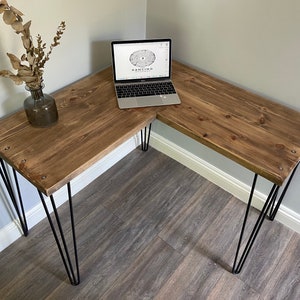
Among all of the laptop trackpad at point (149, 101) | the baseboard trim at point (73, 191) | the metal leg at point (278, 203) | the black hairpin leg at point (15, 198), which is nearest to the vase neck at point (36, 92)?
the black hairpin leg at point (15, 198)

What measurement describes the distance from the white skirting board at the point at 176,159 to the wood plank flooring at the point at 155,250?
0.04 meters

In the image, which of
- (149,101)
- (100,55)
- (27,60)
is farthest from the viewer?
Answer: (100,55)

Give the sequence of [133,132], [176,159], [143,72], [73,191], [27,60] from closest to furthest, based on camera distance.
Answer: [27,60] → [133,132] → [143,72] → [73,191] → [176,159]

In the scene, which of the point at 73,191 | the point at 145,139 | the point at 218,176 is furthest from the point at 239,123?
the point at 73,191

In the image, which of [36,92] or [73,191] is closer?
[36,92]

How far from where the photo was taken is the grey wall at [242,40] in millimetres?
1306

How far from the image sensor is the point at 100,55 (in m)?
1.61

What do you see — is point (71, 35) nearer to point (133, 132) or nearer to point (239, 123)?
point (133, 132)

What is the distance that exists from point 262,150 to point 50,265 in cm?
113

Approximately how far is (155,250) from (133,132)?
0.70 metres

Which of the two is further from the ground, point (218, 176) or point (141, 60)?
point (141, 60)

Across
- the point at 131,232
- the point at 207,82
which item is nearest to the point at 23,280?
the point at 131,232

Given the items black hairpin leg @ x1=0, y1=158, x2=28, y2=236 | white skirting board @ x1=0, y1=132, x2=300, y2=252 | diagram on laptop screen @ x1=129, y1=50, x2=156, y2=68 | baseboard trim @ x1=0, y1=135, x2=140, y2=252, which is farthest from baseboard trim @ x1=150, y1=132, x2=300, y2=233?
black hairpin leg @ x1=0, y1=158, x2=28, y2=236

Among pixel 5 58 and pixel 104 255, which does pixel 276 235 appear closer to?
pixel 104 255
